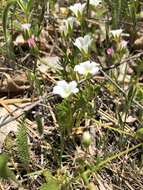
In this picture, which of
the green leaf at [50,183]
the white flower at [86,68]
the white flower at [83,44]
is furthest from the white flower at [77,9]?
the green leaf at [50,183]

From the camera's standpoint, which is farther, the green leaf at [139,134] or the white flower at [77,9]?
the white flower at [77,9]

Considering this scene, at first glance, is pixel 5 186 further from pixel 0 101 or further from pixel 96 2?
pixel 96 2

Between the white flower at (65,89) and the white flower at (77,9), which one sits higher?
the white flower at (77,9)

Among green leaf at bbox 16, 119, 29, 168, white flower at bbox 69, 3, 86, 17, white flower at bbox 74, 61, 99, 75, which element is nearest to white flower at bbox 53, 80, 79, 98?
white flower at bbox 74, 61, 99, 75

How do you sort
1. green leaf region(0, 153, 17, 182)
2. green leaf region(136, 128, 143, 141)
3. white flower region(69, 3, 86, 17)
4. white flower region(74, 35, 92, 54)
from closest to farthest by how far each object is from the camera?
1. green leaf region(0, 153, 17, 182)
2. green leaf region(136, 128, 143, 141)
3. white flower region(74, 35, 92, 54)
4. white flower region(69, 3, 86, 17)

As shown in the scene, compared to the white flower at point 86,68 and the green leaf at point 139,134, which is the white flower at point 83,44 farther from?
the green leaf at point 139,134

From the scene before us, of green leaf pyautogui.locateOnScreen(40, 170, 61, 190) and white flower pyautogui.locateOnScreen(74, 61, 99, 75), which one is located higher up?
white flower pyautogui.locateOnScreen(74, 61, 99, 75)

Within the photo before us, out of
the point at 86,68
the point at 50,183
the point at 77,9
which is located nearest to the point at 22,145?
the point at 50,183

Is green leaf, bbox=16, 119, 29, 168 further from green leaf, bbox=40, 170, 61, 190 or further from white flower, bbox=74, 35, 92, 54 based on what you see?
white flower, bbox=74, 35, 92, 54

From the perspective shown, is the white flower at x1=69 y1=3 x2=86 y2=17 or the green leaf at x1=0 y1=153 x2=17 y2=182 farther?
the white flower at x1=69 y1=3 x2=86 y2=17

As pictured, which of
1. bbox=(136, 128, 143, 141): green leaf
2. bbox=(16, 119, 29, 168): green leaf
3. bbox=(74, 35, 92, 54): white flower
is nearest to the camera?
bbox=(16, 119, 29, 168): green leaf

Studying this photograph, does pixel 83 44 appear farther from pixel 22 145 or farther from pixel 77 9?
pixel 22 145

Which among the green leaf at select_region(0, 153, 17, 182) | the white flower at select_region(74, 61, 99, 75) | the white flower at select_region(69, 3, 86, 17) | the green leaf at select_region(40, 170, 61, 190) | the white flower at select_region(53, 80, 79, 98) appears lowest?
the green leaf at select_region(40, 170, 61, 190)
